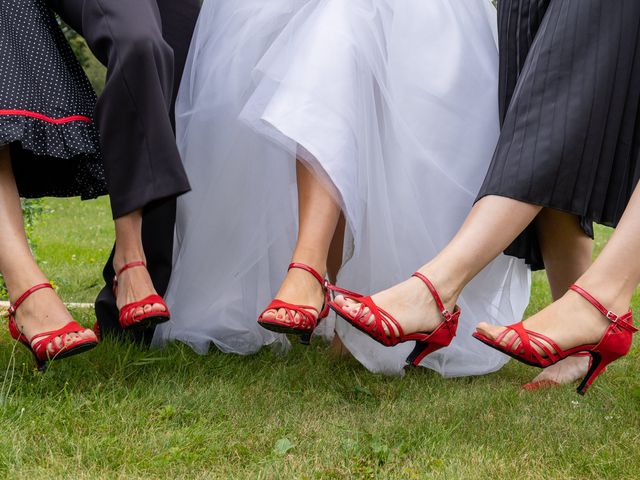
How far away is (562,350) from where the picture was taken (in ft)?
5.90

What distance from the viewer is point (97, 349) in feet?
7.55

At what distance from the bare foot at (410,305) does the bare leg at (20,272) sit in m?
0.64

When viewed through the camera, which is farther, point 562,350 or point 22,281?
point 22,281

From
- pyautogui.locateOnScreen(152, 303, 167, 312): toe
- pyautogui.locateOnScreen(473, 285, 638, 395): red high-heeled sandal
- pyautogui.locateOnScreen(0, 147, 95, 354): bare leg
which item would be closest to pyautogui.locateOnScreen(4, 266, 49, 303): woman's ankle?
pyautogui.locateOnScreen(0, 147, 95, 354): bare leg

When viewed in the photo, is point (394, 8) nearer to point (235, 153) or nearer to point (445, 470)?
point (235, 153)

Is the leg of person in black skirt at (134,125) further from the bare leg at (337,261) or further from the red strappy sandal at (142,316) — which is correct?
the bare leg at (337,261)

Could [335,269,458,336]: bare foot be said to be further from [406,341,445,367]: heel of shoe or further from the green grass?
the green grass

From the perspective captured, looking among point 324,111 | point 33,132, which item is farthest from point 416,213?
point 33,132

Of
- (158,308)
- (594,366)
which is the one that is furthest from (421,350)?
(158,308)

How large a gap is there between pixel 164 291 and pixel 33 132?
0.78 meters

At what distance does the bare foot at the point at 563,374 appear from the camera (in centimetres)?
234

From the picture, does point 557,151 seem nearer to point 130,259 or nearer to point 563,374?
point 563,374

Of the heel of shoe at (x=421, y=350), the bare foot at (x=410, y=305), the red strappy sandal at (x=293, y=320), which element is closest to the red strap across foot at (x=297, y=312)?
the red strappy sandal at (x=293, y=320)

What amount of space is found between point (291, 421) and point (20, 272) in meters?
0.74
